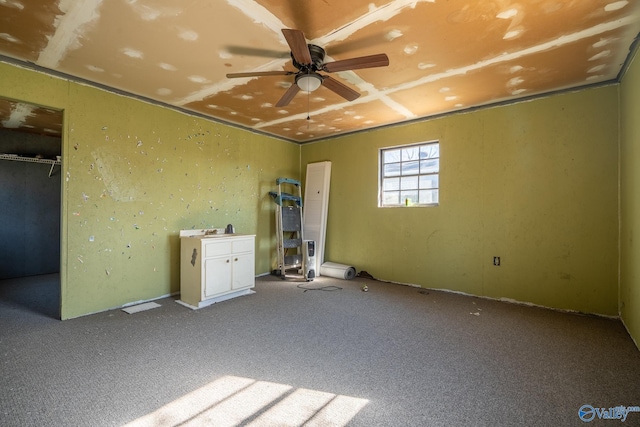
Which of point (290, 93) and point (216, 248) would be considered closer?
point (290, 93)

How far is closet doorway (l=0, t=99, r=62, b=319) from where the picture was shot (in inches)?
183

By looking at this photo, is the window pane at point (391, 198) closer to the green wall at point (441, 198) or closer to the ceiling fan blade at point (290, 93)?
the green wall at point (441, 198)

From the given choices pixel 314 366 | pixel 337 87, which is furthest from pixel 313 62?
pixel 314 366

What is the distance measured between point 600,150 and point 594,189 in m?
0.43

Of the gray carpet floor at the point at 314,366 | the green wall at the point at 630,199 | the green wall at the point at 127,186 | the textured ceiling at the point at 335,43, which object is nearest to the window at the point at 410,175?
the textured ceiling at the point at 335,43

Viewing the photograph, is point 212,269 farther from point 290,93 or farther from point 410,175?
point 410,175

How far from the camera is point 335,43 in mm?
2357

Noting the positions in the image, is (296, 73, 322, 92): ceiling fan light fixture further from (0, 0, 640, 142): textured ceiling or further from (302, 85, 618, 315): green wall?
(302, 85, 618, 315): green wall

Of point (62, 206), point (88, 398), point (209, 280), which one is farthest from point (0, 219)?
point (88, 398)

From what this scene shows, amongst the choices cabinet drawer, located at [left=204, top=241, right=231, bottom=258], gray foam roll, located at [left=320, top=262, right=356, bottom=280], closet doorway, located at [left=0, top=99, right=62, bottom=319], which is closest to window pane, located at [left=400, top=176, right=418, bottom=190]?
gray foam roll, located at [left=320, top=262, right=356, bottom=280]

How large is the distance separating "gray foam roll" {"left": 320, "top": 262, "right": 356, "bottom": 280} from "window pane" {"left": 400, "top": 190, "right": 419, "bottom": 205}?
1.47 metres

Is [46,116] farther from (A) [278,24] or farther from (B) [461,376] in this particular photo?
(B) [461,376]

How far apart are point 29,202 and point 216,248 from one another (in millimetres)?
4125

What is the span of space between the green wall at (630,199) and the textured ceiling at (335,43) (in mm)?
326
